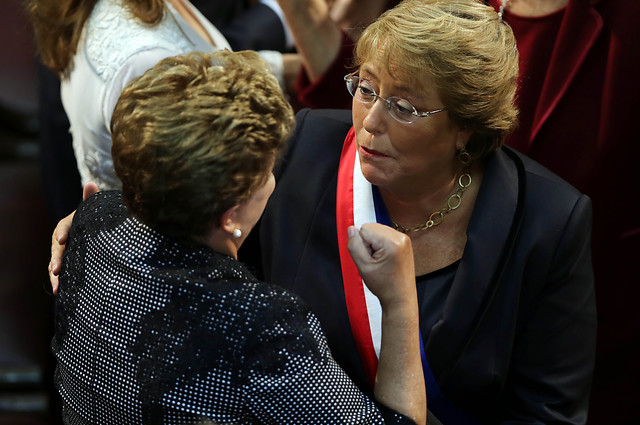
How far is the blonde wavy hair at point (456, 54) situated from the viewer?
1.71 metres

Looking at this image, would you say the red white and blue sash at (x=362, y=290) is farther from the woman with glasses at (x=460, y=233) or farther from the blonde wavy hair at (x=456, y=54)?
the blonde wavy hair at (x=456, y=54)

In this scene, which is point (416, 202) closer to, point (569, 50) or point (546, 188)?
point (546, 188)

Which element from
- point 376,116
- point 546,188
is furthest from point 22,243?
point 546,188

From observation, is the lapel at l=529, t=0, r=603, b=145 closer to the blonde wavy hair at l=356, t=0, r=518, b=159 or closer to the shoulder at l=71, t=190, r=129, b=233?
the blonde wavy hair at l=356, t=0, r=518, b=159

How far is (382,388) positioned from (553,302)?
566 millimetres

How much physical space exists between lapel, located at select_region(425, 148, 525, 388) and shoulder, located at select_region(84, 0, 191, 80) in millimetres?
977

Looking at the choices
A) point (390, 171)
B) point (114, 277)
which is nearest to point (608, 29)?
point (390, 171)

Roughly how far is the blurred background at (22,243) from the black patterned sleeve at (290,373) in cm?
165

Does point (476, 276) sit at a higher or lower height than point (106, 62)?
lower

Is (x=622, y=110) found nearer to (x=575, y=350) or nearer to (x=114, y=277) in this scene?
(x=575, y=350)

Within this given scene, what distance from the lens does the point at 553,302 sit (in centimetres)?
183

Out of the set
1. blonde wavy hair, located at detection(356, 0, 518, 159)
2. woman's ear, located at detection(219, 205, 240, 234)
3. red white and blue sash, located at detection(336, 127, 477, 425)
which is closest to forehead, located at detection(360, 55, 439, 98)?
blonde wavy hair, located at detection(356, 0, 518, 159)

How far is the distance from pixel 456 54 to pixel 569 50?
652 millimetres

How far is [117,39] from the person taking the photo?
2.12 meters
